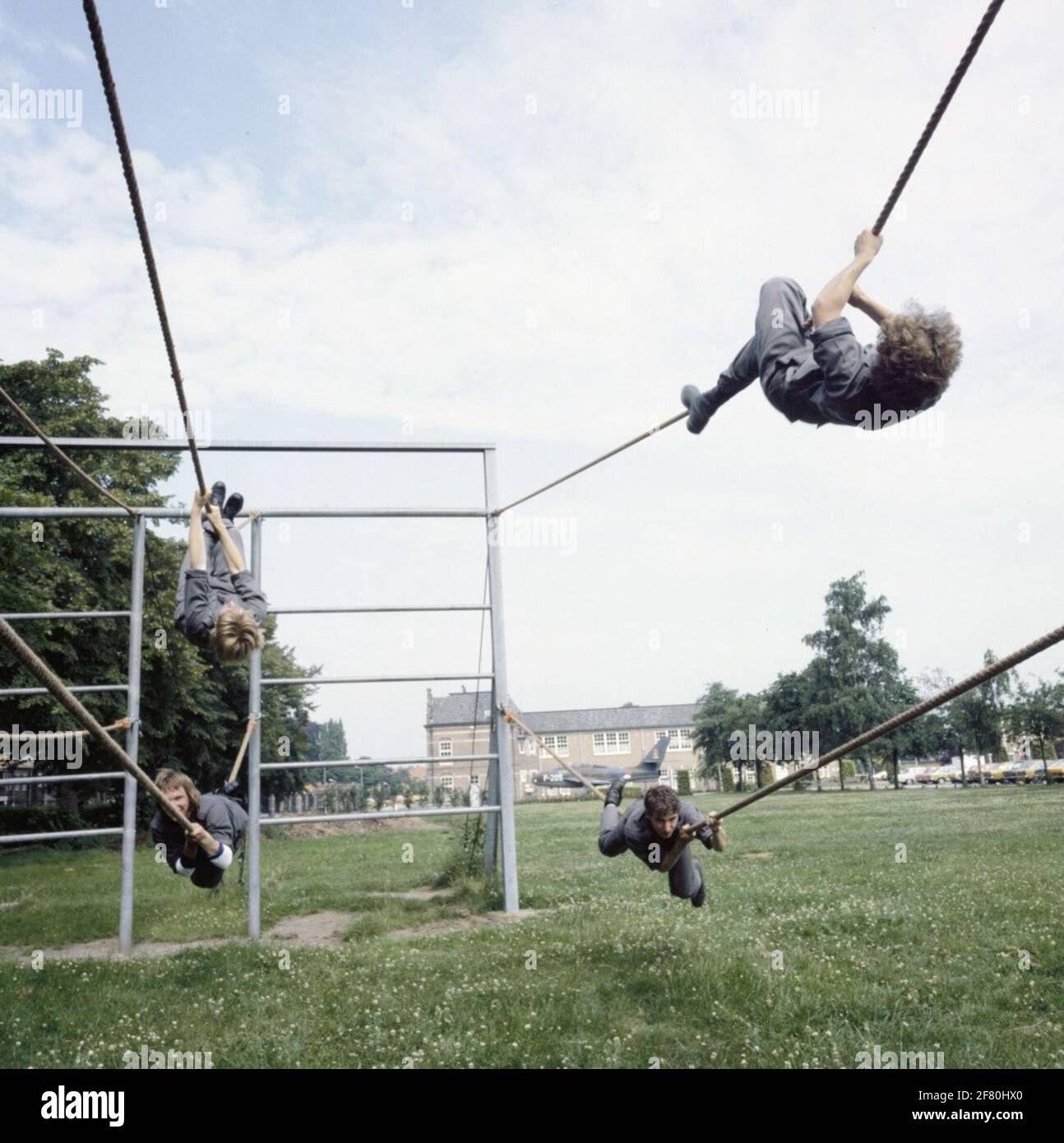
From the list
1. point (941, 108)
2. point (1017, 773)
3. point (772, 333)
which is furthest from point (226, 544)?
point (1017, 773)

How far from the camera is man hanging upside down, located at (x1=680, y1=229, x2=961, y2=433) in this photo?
385cm

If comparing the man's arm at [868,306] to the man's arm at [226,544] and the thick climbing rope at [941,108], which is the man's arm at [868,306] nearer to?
the thick climbing rope at [941,108]

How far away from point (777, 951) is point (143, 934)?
5412mm

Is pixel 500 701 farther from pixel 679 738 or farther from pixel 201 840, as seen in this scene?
pixel 679 738

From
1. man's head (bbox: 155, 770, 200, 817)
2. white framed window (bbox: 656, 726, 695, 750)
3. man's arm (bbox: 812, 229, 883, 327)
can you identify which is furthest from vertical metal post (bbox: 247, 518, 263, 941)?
white framed window (bbox: 656, 726, 695, 750)

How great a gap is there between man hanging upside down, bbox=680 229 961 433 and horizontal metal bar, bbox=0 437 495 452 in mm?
4791

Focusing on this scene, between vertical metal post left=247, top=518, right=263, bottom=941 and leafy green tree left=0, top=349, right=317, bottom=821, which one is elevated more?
leafy green tree left=0, top=349, right=317, bottom=821

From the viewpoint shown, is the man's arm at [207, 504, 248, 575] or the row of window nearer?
the man's arm at [207, 504, 248, 575]

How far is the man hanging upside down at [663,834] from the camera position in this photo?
214 inches

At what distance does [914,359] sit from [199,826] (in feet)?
14.3

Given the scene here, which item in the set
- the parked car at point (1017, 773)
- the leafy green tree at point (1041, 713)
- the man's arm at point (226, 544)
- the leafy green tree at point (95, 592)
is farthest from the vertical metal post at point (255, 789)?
the parked car at point (1017, 773)

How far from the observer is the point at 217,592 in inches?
279

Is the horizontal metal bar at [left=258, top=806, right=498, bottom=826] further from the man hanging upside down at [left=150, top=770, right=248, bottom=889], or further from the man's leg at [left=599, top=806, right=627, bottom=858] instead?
the man's leg at [left=599, top=806, right=627, bottom=858]
